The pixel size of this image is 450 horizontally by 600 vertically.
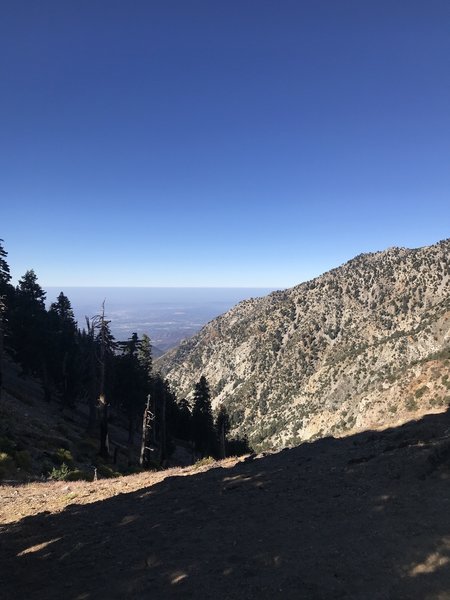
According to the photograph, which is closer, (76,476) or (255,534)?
(255,534)

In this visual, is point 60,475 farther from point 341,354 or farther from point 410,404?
point 341,354

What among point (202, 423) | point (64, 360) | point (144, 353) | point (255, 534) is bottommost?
point (202, 423)

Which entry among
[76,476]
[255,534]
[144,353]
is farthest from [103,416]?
[144,353]

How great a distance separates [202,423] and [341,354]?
78.0 meters

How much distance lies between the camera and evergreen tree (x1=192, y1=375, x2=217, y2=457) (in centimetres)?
6194

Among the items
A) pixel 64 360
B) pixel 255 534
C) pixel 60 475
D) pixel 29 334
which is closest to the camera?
pixel 255 534

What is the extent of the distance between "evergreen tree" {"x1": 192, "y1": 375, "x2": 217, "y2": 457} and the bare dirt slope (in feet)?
152

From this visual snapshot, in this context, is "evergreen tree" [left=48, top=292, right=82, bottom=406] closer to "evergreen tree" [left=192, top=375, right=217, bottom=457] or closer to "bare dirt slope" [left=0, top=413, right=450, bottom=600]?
"evergreen tree" [left=192, top=375, right=217, bottom=457]

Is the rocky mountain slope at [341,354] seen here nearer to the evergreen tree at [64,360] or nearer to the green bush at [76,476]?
the evergreen tree at [64,360]

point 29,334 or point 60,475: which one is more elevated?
point 29,334

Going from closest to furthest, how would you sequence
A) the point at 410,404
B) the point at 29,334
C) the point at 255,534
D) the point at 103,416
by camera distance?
the point at 255,534, the point at 103,416, the point at 29,334, the point at 410,404

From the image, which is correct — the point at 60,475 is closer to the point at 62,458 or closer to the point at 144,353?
the point at 62,458

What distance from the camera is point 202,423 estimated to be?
61.9 metres

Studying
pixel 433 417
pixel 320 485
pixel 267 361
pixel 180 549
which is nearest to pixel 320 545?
pixel 180 549
